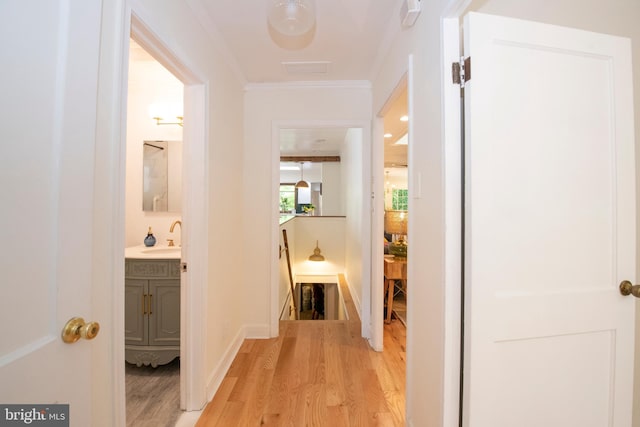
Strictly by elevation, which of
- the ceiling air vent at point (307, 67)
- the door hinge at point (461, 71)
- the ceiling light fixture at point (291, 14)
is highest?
the ceiling air vent at point (307, 67)

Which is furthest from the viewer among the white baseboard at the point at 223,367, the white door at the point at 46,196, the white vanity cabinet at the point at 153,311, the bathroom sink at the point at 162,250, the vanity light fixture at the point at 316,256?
the vanity light fixture at the point at 316,256

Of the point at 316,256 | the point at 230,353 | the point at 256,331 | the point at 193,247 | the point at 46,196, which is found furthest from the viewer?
the point at 316,256

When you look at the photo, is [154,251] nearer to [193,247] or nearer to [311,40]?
[193,247]

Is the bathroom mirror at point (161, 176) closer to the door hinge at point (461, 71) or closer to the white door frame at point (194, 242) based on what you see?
the white door frame at point (194, 242)

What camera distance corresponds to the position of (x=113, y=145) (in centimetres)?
92

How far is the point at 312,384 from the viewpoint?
1.83m

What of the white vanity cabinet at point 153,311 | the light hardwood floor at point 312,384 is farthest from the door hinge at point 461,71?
the white vanity cabinet at point 153,311

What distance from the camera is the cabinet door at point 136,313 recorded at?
6.22ft

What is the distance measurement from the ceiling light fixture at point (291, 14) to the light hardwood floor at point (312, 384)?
227cm

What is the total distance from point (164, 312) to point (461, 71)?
92.9 inches

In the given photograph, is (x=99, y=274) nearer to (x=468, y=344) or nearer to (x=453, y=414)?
(x=468, y=344)

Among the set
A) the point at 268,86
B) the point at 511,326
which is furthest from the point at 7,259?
the point at 268,86

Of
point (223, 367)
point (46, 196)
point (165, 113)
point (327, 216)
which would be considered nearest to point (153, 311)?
point (223, 367)

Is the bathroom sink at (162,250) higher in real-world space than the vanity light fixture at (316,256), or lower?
higher
